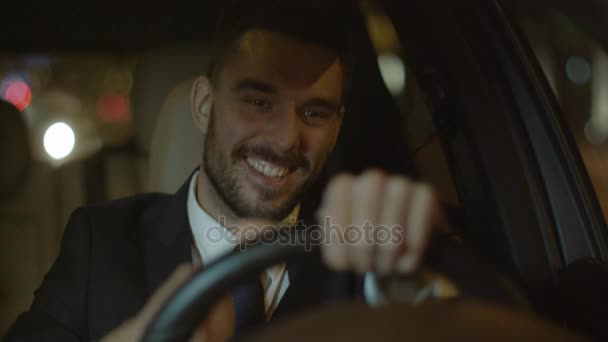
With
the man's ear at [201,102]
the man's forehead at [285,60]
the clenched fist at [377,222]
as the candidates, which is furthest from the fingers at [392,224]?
the man's ear at [201,102]

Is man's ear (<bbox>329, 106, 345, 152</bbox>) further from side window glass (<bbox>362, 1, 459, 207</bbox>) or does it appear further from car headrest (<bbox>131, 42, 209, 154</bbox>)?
car headrest (<bbox>131, 42, 209, 154</bbox>)

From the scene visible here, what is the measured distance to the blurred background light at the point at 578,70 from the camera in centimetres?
154

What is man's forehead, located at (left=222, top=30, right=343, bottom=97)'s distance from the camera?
1539 mm

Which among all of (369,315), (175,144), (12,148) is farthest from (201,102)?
(369,315)

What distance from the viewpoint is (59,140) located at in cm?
172

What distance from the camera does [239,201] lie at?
155cm

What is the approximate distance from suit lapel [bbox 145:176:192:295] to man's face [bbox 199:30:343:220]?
0.10 m

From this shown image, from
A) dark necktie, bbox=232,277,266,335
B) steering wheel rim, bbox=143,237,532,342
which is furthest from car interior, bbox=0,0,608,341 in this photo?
steering wheel rim, bbox=143,237,532,342

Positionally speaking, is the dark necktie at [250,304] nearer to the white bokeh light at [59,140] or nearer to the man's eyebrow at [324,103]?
the man's eyebrow at [324,103]

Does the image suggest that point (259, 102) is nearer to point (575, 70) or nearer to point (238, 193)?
point (238, 193)

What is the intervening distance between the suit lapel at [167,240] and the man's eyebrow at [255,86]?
0.93 feet

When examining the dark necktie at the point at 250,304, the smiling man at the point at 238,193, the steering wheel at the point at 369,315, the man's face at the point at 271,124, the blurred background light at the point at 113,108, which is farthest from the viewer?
the blurred background light at the point at 113,108

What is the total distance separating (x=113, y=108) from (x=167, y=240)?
1.73ft

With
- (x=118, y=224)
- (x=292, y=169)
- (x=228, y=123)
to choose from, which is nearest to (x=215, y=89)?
(x=228, y=123)
